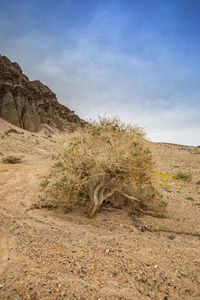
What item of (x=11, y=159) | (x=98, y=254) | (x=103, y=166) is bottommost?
(x=98, y=254)

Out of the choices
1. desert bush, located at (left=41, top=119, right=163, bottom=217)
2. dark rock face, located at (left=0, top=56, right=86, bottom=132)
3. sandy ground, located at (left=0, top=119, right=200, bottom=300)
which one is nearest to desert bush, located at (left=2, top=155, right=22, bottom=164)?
sandy ground, located at (left=0, top=119, right=200, bottom=300)

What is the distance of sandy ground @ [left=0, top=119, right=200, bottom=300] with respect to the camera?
7.45 ft

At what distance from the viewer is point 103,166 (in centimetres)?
429

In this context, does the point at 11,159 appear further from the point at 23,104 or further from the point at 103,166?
the point at 23,104

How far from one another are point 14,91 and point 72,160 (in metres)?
38.7

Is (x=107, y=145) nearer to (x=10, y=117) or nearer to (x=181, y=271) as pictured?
(x=181, y=271)

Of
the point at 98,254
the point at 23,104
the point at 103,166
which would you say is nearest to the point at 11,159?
the point at 103,166

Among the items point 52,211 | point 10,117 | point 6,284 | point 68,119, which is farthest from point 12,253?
point 68,119

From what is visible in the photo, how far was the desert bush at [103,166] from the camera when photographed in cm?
442

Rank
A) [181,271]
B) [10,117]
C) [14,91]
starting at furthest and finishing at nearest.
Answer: [14,91], [10,117], [181,271]

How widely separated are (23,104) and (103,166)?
3786cm

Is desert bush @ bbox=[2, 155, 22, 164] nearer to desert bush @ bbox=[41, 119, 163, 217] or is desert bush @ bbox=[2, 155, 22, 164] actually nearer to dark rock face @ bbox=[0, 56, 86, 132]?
desert bush @ bbox=[41, 119, 163, 217]

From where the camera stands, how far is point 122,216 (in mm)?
4926

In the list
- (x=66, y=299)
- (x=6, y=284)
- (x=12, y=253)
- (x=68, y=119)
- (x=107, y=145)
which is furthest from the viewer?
(x=68, y=119)
